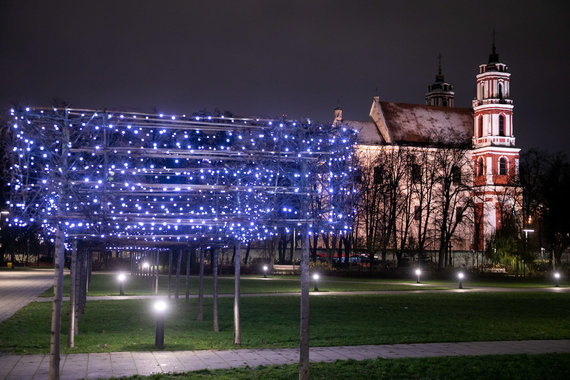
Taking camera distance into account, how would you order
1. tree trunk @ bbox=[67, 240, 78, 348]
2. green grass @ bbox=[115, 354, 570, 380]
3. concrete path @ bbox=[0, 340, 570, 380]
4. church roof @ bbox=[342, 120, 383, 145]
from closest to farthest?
green grass @ bbox=[115, 354, 570, 380]
concrete path @ bbox=[0, 340, 570, 380]
tree trunk @ bbox=[67, 240, 78, 348]
church roof @ bbox=[342, 120, 383, 145]

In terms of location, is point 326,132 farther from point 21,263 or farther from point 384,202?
point 21,263

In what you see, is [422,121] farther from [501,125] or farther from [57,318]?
[57,318]

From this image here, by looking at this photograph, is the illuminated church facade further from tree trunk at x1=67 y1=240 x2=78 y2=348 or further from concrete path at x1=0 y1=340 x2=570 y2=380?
tree trunk at x1=67 y1=240 x2=78 y2=348

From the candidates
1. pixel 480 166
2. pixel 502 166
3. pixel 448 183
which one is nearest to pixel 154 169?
pixel 448 183

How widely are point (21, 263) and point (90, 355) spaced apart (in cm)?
6640

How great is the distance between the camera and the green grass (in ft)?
36.4

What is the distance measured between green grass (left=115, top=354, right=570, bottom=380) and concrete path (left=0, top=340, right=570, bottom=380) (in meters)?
0.55

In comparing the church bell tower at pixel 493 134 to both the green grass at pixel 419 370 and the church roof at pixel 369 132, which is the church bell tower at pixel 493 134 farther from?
the green grass at pixel 419 370

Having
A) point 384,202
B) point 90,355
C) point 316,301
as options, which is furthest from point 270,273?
point 90,355

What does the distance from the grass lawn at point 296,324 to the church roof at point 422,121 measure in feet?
216

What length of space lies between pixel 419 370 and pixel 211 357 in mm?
4009

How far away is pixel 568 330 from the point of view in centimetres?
1844

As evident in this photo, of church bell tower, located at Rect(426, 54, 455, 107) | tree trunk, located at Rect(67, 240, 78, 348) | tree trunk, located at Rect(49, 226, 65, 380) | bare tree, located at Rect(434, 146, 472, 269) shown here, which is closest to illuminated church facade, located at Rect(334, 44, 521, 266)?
bare tree, located at Rect(434, 146, 472, 269)

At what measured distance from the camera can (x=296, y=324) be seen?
18875 millimetres
